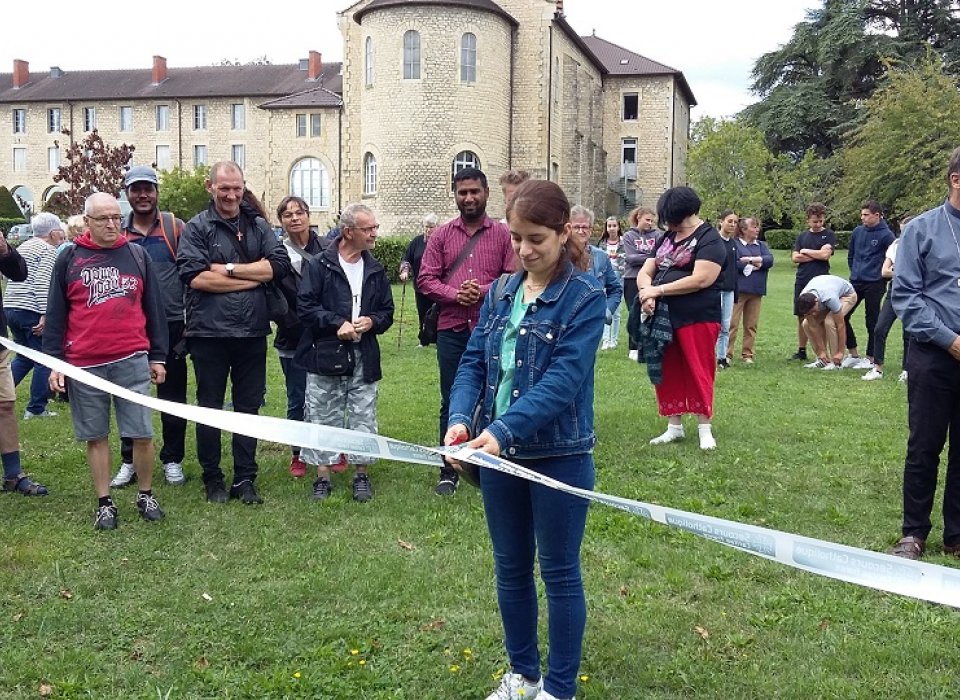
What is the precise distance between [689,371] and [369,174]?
116 ft

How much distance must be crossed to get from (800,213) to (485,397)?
43.6m

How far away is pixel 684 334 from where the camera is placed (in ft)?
23.3

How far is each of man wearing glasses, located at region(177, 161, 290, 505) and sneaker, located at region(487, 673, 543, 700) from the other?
3096 millimetres

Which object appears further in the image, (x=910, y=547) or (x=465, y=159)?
(x=465, y=159)

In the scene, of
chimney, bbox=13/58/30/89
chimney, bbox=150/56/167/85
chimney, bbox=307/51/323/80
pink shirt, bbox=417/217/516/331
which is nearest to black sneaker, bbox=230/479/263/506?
pink shirt, bbox=417/217/516/331

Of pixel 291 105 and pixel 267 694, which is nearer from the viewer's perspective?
pixel 267 694

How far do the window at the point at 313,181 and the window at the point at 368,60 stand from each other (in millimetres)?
14556

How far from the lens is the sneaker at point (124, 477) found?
6338 mm

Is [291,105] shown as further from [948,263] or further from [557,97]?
[948,263]

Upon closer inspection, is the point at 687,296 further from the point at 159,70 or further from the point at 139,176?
the point at 159,70

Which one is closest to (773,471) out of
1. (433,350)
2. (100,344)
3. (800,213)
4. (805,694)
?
(805,694)

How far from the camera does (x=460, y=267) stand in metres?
6.02

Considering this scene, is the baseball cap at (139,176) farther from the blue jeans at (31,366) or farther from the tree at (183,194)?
the tree at (183,194)

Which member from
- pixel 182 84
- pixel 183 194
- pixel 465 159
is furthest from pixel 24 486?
pixel 182 84
